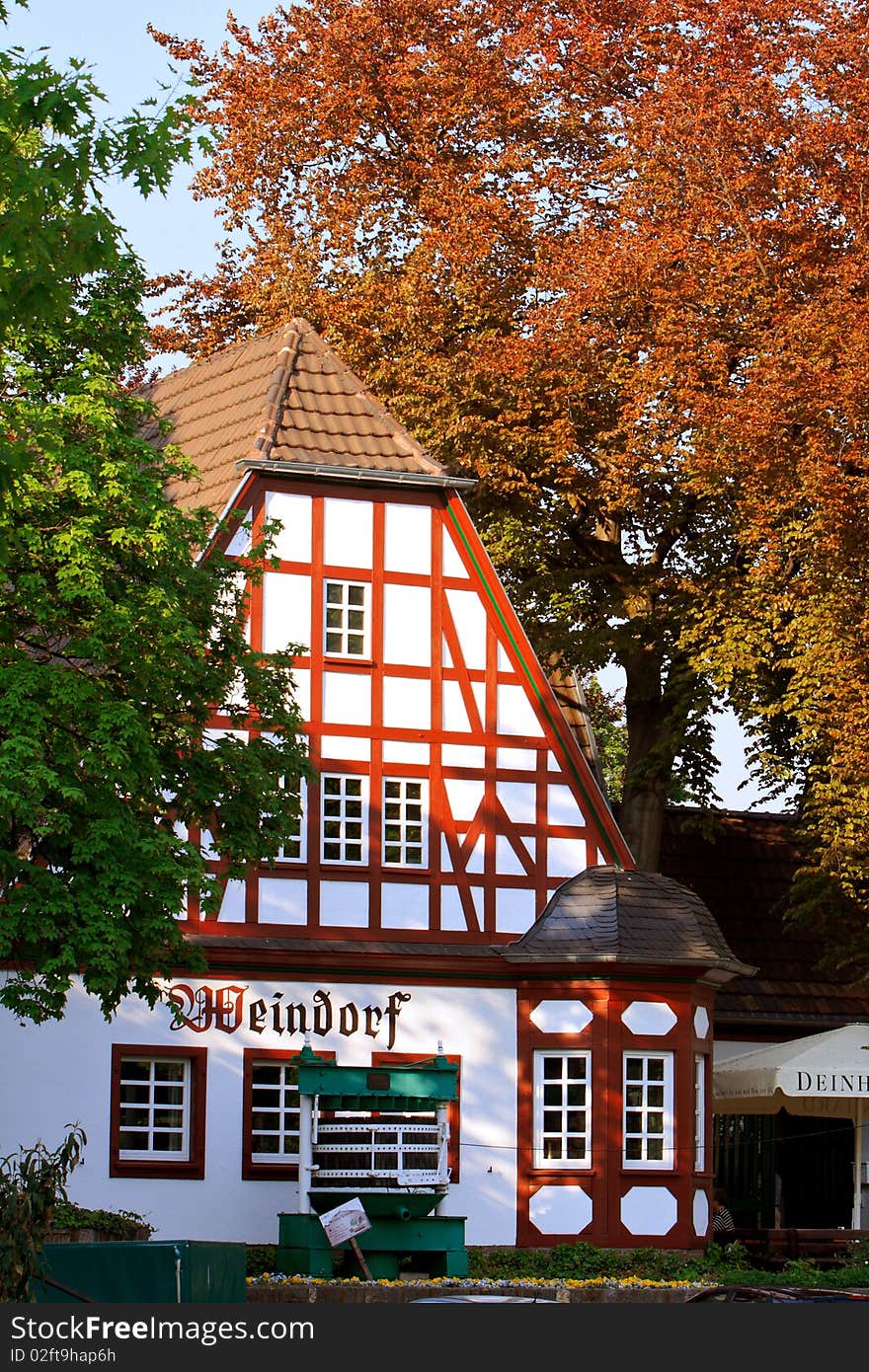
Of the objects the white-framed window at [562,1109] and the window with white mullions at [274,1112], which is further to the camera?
the white-framed window at [562,1109]

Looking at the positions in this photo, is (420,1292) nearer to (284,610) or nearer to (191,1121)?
(191,1121)

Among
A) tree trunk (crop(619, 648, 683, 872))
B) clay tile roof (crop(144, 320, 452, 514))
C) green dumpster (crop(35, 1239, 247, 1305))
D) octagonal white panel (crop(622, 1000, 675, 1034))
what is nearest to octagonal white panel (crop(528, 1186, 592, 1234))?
octagonal white panel (crop(622, 1000, 675, 1034))

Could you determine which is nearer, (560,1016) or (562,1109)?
(562,1109)

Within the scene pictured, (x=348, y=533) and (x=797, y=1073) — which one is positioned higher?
(x=348, y=533)

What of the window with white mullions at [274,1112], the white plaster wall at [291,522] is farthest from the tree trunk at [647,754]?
the window with white mullions at [274,1112]

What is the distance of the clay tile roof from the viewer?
94.3 feet

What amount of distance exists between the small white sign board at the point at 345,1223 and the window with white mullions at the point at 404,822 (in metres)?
4.81

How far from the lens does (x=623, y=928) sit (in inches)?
1102

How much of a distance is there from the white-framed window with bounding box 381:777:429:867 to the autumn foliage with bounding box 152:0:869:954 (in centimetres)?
541

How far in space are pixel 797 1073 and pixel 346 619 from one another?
809 cm

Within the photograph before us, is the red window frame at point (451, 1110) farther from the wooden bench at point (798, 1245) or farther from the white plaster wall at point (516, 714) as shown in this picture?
the wooden bench at point (798, 1245)

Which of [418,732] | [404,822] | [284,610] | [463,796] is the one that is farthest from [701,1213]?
[284,610]

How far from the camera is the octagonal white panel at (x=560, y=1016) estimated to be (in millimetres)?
27984

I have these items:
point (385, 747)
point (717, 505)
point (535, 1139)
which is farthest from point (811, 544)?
point (535, 1139)
